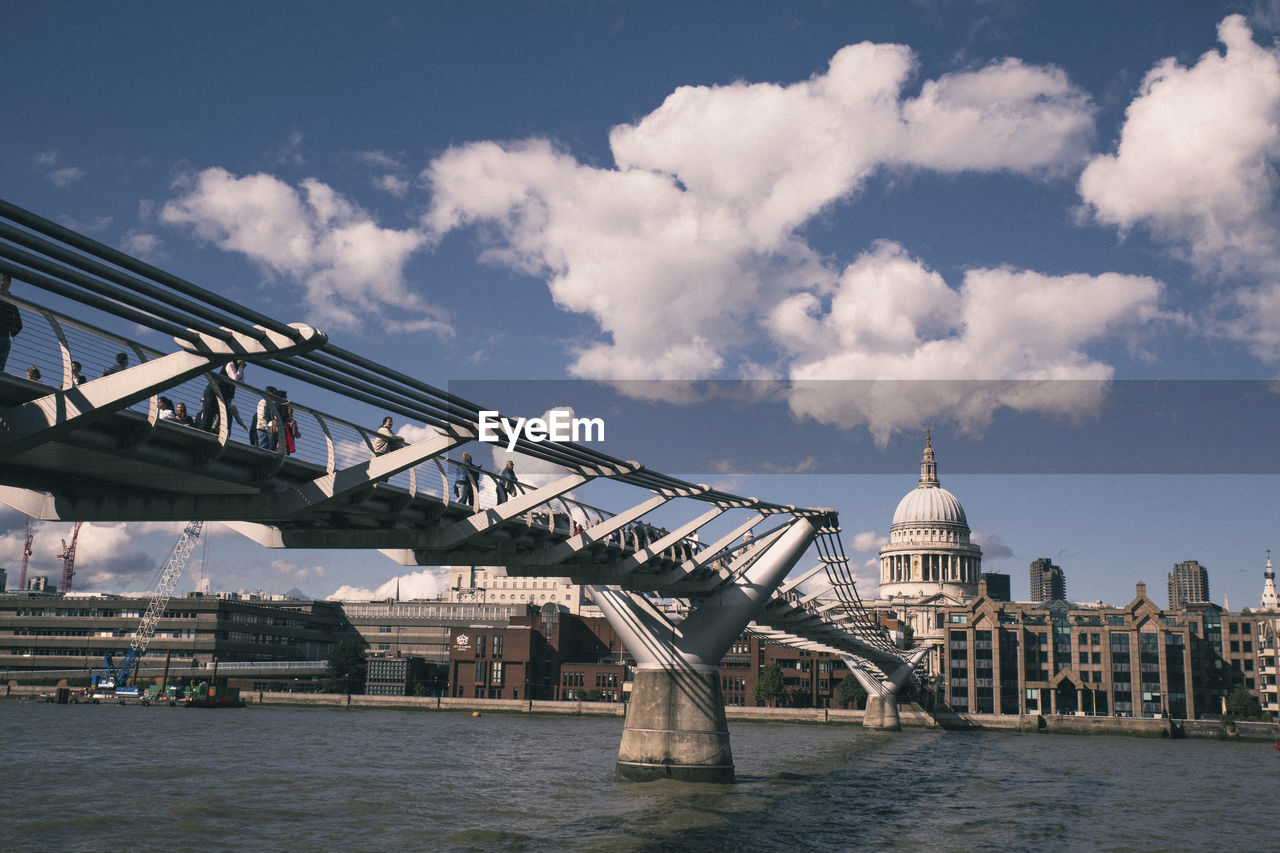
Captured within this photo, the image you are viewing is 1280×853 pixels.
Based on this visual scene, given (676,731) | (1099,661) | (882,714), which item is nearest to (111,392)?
(676,731)

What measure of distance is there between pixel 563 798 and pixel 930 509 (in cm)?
15320

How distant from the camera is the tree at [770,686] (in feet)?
375

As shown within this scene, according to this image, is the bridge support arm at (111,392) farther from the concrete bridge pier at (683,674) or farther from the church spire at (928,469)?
the church spire at (928,469)

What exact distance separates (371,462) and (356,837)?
11046mm

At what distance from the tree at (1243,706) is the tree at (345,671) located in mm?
90629

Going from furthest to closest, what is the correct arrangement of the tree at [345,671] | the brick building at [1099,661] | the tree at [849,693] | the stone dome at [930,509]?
the stone dome at [930,509] < the tree at [345,671] < the tree at [849,693] < the brick building at [1099,661]

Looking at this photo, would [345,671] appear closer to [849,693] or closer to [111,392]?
[849,693]

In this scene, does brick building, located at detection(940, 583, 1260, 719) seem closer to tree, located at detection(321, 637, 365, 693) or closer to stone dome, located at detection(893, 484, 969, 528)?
stone dome, located at detection(893, 484, 969, 528)

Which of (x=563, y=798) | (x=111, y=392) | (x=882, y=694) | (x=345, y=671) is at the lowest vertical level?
(x=563, y=798)

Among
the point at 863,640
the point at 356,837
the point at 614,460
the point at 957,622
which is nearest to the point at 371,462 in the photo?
the point at 614,460

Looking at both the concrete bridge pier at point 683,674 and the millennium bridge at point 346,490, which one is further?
the concrete bridge pier at point 683,674

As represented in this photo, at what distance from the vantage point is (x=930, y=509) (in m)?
179

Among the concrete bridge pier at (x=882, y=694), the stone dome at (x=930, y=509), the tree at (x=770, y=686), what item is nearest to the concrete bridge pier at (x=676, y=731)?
the concrete bridge pier at (x=882, y=694)

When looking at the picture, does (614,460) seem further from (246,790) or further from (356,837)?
(246,790)
